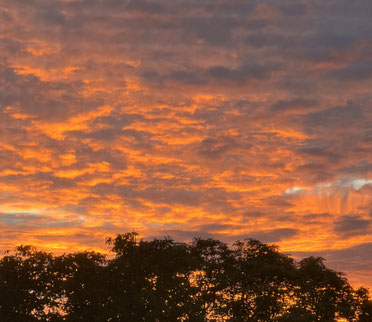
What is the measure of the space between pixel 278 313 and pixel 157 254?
2280 centimetres

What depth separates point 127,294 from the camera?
6994 cm

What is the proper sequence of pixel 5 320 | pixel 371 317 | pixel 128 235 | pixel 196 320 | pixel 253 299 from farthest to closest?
pixel 371 317 → pixel 253 299 → pixel 128 235 → pixel 196 320 → pixel 5 320

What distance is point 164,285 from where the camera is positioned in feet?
233

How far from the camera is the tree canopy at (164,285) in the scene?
67.8m

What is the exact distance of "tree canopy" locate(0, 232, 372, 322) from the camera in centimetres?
6781

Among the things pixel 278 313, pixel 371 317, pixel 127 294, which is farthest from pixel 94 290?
pixel 371 317

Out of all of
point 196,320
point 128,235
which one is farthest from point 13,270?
point 196,320

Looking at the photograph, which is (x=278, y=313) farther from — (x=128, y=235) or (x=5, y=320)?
(x=5, y=320)

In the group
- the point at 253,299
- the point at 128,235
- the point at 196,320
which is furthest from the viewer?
the point at 253,299

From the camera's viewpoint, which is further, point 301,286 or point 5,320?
point 301,286

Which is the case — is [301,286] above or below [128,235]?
below

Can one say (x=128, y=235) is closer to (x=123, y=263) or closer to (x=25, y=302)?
(x=123, y=263)

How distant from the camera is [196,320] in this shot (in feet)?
228

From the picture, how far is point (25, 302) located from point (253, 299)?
33.2 meters
